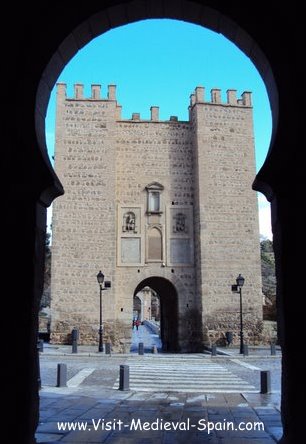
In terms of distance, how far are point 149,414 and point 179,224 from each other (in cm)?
1798

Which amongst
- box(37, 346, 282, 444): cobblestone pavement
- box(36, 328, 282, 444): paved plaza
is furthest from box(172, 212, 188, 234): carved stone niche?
box(37, 346, 282, 444): cobblestone pavement

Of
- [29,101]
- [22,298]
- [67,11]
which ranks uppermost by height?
[67,11]

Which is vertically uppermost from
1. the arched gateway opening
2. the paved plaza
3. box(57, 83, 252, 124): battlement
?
Answer: box(57, 83, 252, 124): battlement

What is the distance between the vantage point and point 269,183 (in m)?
3.90

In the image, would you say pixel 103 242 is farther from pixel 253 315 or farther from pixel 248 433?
pixel 248 433

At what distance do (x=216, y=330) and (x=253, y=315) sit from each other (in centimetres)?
207

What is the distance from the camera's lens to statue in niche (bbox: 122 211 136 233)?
23.6 m

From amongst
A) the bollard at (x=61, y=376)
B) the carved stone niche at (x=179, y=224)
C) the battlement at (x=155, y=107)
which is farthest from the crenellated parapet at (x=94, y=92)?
the bollard at (x=61, y=376)

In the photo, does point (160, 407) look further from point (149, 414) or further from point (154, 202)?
point (154, 202)

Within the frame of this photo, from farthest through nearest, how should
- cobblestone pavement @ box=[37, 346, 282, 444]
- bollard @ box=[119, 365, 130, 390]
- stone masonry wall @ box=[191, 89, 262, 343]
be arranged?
stone masonry wall @ box=[191, 89, 262, 343]
bollard @ box=[119, 365, 130, 390]
cobblestone pavement @ box=[37, 346, 282, 444]

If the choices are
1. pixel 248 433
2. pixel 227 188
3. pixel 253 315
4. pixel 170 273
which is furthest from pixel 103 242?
pixel 248 433

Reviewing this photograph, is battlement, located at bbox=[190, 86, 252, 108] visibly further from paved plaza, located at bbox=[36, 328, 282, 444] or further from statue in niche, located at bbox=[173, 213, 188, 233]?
paved plaza, located at bbox=[36, 328, 282, 444]

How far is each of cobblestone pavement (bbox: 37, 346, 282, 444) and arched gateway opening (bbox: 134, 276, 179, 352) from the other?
12732mm

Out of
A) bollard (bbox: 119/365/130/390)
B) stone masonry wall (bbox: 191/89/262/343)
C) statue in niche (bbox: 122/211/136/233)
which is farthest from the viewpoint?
statue in niche (bbox: 122/211/136/233)
